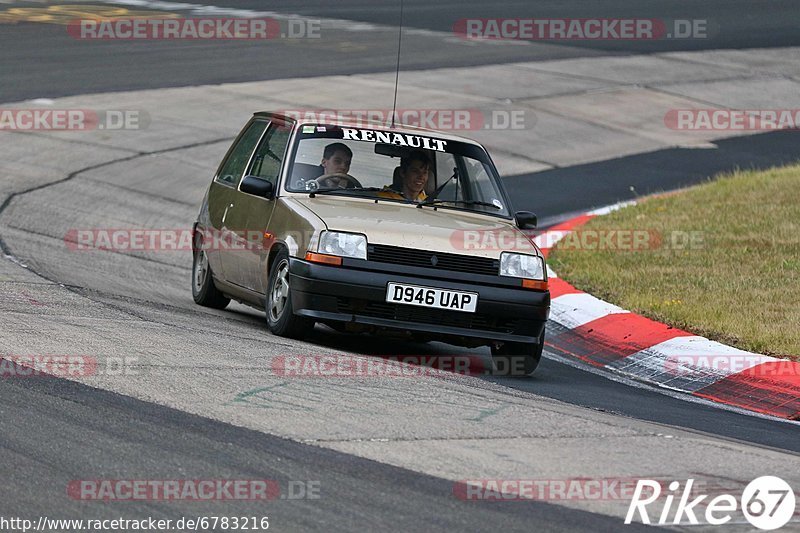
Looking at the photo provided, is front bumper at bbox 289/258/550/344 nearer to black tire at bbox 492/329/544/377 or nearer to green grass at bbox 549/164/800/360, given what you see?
black tire at bbox 492/329/544/377

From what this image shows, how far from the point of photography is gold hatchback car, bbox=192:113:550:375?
8.25 meters

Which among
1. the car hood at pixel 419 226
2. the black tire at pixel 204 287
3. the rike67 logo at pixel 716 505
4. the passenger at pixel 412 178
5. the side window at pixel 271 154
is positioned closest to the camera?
the rike67 logo at pixel 716 505

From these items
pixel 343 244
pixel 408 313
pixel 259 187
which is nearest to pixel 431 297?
pixel 408 313

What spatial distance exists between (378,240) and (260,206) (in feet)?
4.63

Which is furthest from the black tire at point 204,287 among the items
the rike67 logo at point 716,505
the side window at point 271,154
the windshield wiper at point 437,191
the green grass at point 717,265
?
the rike67 logo at point 716,505

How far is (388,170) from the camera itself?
943 cm

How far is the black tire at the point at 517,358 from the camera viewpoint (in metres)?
8.59

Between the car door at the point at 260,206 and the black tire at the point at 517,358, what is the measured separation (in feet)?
5.14

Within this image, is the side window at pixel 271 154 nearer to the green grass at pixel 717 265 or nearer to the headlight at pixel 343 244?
the headlight at pixel 343 244

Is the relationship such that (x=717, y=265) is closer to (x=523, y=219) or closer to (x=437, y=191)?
(x=523, y=219)

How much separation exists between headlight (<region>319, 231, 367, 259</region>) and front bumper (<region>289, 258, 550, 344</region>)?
0.19ft

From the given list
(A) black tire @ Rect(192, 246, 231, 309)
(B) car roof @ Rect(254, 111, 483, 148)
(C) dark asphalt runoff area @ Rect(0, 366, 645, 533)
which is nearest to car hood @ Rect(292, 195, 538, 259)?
(B) car roof @ Rect(254, 111, 483, 148)

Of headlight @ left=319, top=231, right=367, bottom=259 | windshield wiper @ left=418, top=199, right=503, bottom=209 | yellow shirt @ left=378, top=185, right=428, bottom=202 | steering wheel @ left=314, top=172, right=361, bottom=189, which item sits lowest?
headlight @ left=319, top=231, right=367, bottom=259

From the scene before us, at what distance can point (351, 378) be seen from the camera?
716 cm
